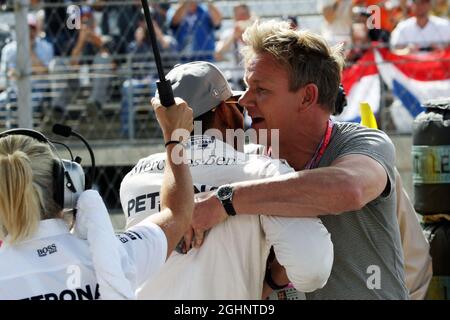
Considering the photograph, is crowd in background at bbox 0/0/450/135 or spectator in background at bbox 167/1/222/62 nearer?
crowd in background at bbox 0/0/450/135

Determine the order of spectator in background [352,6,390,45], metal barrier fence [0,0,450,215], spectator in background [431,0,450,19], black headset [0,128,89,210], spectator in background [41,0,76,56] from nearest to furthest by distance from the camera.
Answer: black headset [0,128,89,210]
metal barrier fence [0,0,450,215]
spectator in background [41,0,76,56]
spectator in background [352,6,390,45]
spectator in background [431,0,450,19]

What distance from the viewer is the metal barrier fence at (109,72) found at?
6.21 metres

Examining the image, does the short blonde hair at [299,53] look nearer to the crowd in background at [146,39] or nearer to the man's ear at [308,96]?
the man's ear at [308,96]

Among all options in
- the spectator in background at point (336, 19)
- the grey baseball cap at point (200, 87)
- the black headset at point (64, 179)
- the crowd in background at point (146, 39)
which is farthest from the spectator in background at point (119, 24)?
the black headset at point (64, 179)

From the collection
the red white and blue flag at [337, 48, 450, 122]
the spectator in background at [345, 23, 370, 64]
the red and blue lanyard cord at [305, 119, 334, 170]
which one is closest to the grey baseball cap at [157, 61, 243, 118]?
the red and blue lanyard cord at [305, 119, 334, 170]

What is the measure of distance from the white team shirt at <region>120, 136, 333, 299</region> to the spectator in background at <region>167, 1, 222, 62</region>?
4.82 m

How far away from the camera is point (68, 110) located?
7.26 meters

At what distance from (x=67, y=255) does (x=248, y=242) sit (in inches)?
23.5

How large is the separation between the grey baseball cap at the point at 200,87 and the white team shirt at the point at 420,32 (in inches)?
189

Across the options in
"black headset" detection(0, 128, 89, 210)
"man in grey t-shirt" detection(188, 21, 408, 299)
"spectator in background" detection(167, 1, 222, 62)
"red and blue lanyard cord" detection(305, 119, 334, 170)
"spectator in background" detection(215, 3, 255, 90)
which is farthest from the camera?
"spectator in background" detection(167, 1, 222, 62)

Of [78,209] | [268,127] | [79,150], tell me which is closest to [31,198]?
[78,209]

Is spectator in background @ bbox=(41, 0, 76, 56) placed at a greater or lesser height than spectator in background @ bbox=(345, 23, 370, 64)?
greater

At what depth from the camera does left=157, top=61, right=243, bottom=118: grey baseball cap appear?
2746 mm

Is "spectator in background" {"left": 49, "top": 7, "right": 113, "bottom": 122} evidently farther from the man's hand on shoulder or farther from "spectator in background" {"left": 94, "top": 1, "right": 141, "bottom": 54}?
the man's hand on shoulder
